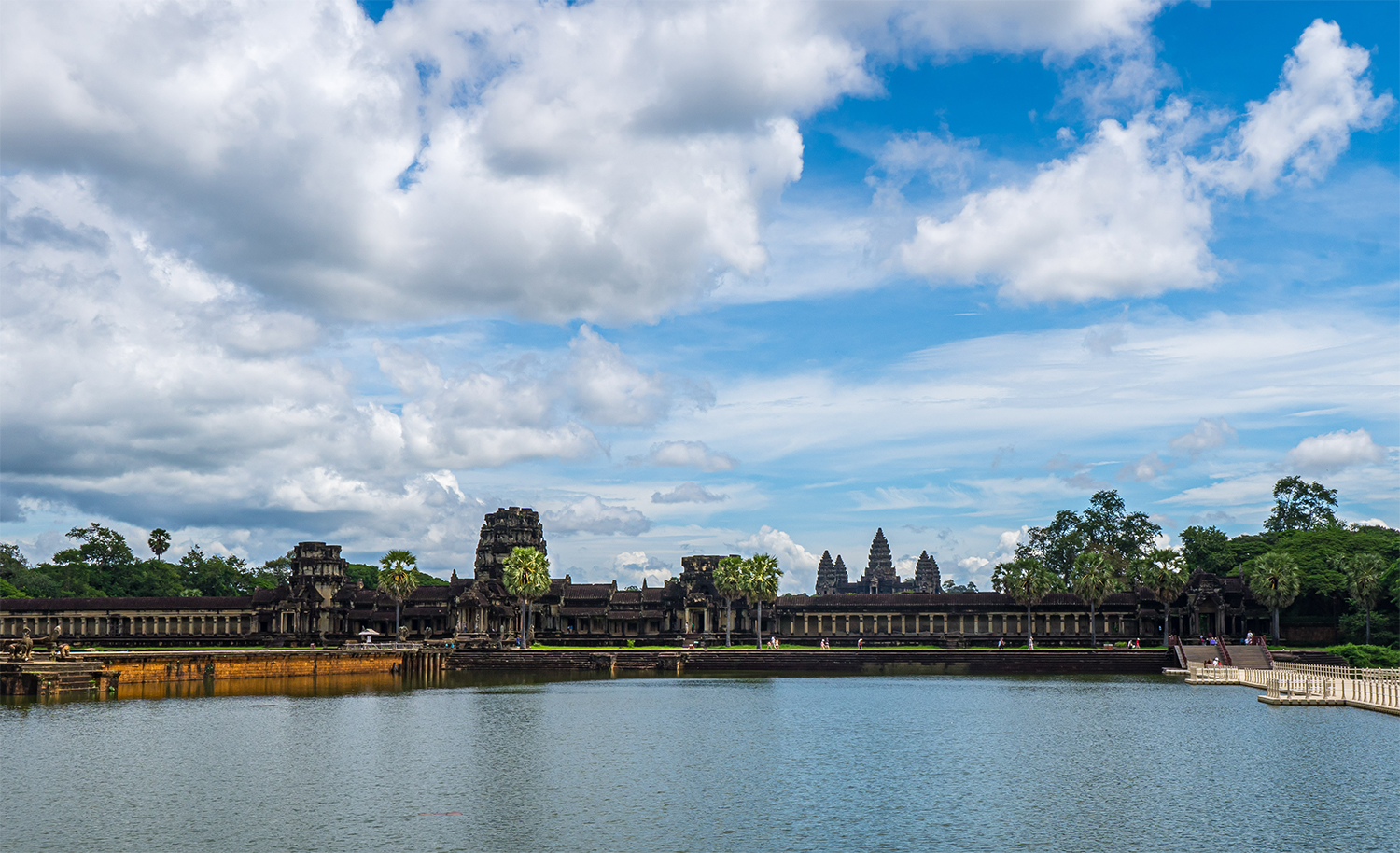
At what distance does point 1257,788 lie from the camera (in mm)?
36438

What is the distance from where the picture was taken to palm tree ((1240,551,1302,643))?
101m

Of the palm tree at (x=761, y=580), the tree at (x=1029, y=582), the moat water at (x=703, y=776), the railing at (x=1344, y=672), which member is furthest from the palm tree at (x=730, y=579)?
the railing at (x=1344, y=672)

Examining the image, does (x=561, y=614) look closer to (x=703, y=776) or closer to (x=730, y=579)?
(x=730, y=579)

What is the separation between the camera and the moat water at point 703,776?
3083 centimetres

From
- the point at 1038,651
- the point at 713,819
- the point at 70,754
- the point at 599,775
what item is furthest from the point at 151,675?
the point at 1038,651

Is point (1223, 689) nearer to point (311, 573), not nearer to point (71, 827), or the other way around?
point (71, 827)

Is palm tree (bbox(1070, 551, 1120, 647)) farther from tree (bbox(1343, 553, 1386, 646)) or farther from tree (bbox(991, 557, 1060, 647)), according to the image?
tree (bbox(1343, 553, 1386, 646))

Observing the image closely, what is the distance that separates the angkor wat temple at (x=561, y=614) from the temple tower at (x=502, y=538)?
7.74 m

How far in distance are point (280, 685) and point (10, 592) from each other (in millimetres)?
77937

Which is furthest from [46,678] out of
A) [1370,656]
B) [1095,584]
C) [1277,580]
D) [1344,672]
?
[1277,580]

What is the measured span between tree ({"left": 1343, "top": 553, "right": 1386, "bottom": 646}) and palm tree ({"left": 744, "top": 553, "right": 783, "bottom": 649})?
50.1m

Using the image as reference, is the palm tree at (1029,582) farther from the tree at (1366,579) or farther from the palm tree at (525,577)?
the palm tree at (525,577)

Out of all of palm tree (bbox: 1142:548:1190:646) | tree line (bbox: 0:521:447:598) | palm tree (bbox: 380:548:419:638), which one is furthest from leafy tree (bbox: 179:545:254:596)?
palm tree (bbox: 1142:548:1190:646)

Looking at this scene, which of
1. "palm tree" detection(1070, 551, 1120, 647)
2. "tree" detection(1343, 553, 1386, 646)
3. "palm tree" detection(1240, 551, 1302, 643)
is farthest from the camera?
Result: "palm tree" detection(1070, 551, 1120, 647)
